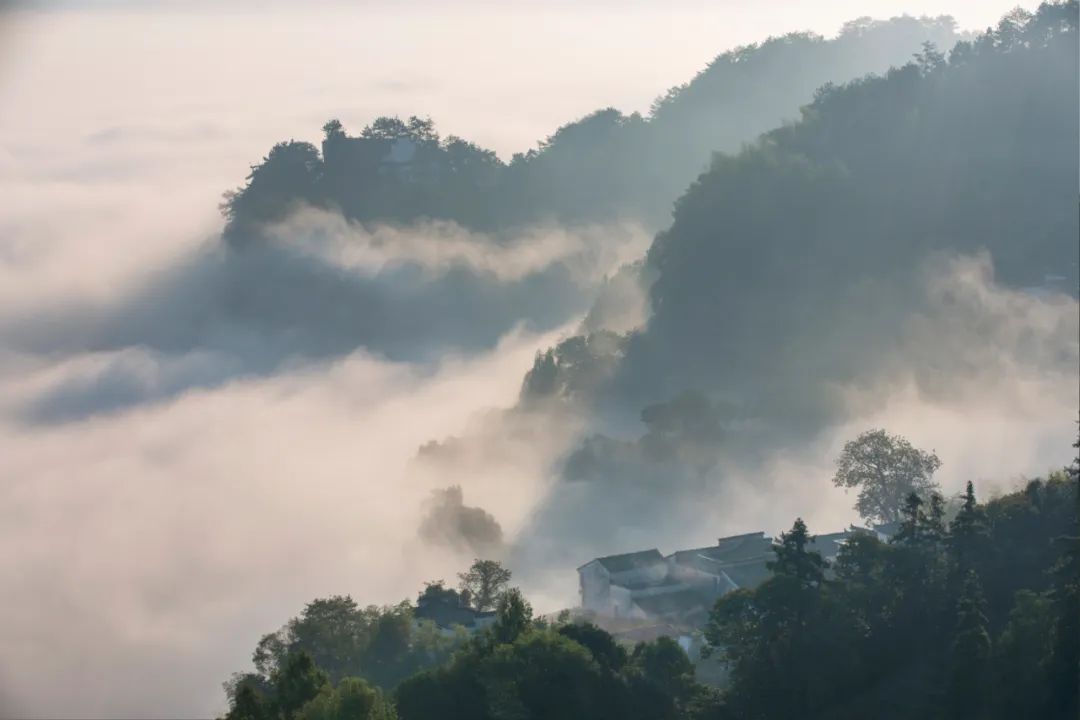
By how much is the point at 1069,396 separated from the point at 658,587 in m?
17.2

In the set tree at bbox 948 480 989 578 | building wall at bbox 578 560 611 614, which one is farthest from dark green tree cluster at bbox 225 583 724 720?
building wall at bbox 578 560 611 614

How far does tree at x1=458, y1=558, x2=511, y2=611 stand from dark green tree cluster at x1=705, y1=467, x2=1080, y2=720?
12.3m

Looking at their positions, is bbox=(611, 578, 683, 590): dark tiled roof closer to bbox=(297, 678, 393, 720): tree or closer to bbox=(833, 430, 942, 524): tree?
bbox=(833, 430, 942, 524): tree

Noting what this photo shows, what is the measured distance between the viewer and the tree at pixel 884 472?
44156 millimetres

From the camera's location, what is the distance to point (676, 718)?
26906 mm

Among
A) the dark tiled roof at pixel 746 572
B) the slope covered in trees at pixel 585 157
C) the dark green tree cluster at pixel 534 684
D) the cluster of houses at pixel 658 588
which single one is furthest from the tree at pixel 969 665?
the slope covered in trees at pixel 585 157

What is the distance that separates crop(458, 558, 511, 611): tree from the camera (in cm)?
4156

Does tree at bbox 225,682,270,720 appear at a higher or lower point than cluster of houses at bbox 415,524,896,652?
lower

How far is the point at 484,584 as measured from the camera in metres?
42.2

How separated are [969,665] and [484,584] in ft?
63.9

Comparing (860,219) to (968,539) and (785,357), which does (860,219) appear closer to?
(785,357)

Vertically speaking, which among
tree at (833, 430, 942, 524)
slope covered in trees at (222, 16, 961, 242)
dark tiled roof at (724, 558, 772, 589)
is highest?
slope covered in trees at (222, 16, 961, 242)

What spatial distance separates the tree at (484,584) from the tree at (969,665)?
17958 mm

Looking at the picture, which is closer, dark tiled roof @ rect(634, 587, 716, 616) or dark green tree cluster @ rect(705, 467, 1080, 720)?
dark green tree cluster @ rect(705, 467, 1080, 720)
